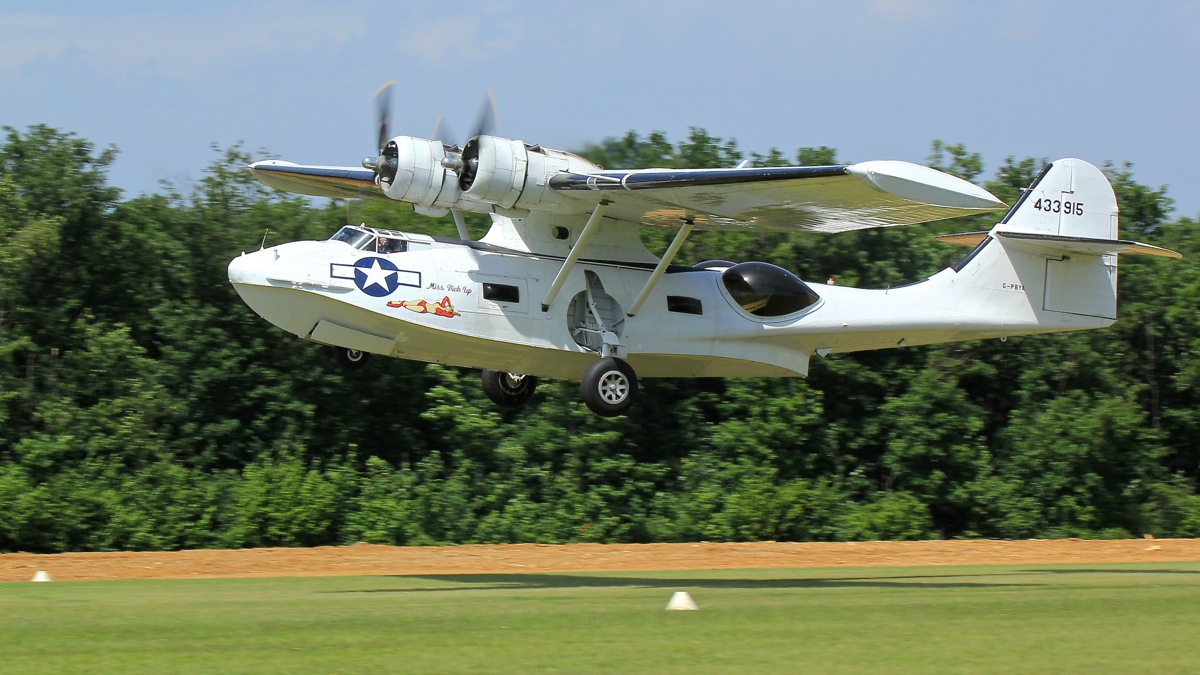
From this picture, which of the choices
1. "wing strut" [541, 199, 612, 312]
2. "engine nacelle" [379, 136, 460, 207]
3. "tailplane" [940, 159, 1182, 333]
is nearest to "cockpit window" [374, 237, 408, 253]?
"engine nacelle" [379, 136, 460, 207]

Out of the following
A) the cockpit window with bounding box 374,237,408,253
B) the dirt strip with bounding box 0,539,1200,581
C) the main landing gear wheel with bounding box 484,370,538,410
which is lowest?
the dirt strip with bounding box 0,539,1200,581

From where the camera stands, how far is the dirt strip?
17531mm

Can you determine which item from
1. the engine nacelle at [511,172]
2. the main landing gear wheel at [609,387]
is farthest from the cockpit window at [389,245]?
the main landing gear wheel at [609,387]

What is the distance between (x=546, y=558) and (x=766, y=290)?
5.52m

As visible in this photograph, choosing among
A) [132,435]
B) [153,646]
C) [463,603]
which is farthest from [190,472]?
[153,646]

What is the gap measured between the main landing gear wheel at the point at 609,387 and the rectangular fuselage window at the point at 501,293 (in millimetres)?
1294

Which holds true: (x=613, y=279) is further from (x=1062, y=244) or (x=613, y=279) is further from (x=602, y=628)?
(x=602, y=628)

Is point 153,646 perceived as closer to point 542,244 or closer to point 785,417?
point 542,244

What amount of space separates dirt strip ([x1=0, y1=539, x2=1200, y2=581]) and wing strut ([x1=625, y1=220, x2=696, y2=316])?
3.87m

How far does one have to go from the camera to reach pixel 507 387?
18.4 meters

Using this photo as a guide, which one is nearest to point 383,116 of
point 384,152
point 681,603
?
point 384,152

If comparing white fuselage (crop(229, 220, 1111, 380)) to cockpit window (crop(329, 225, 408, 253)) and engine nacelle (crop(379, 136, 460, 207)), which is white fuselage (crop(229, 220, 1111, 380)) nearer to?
cockpit window (crop(329, 225, 408, 253))

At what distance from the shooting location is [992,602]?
11531 mm

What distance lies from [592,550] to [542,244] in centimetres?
624
